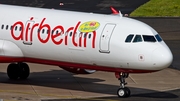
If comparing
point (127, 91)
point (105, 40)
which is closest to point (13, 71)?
point (105, 40)

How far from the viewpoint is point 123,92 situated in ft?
110

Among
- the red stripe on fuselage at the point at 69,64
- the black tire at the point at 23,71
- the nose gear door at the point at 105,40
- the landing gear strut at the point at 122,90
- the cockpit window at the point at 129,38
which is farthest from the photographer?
the black tire at the point at 23,71

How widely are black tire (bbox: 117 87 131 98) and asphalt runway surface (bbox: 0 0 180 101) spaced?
0.67 feet

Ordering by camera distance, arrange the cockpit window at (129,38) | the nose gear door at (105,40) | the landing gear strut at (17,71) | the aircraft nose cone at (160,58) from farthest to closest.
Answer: the landing gear strut at (17,71) → the nose gear door at (105,40) → the cockpit window at (129,38) → the aircraft nose cone at (160,58)

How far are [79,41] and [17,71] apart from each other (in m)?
5.62

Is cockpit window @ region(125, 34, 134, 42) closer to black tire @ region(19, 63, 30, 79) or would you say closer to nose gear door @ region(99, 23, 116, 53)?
nose gear door @ region(99, 23, 116, 53)

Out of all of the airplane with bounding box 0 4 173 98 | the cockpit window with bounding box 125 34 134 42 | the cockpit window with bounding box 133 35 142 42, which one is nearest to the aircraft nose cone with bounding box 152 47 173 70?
the airplane with bounding box 0 4 173 98

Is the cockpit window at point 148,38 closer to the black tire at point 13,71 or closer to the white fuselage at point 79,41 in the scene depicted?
the white fuselage at point 79,41

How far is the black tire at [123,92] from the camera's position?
33.6 meters

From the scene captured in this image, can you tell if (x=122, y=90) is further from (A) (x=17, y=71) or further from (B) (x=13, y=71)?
(B) (x=13, y=71)

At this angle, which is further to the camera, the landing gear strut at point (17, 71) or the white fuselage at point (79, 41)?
the landing gear strut at point (17, 71)

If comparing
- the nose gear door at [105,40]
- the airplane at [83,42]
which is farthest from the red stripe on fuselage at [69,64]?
the nose gear door at [105,40]

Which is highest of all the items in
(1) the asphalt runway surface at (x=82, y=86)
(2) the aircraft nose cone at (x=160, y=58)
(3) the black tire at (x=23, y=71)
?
(2) the aircraft nose cone at (x=160, y=58)

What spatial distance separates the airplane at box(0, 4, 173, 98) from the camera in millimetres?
32812
